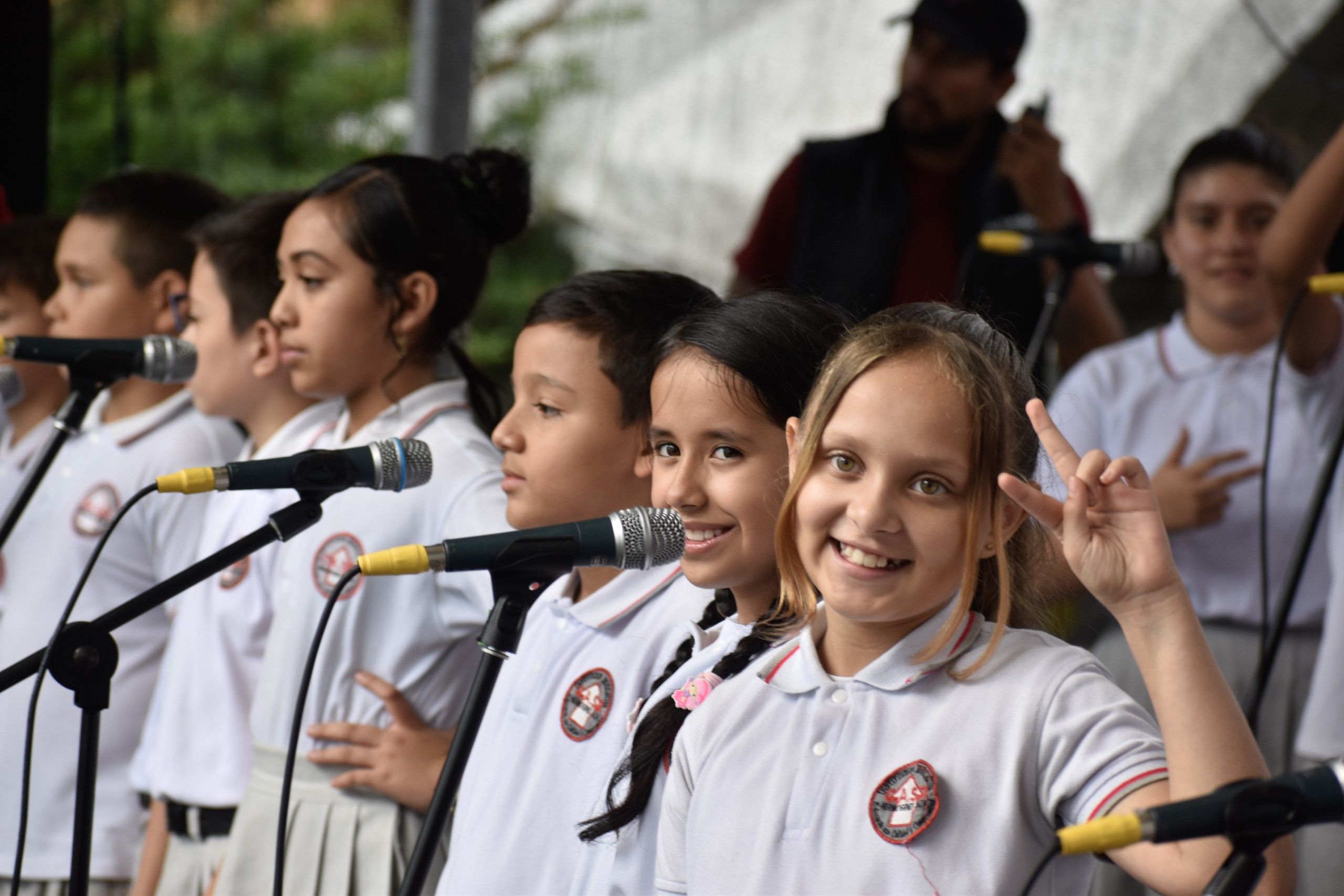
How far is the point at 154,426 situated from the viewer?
92.7 inches

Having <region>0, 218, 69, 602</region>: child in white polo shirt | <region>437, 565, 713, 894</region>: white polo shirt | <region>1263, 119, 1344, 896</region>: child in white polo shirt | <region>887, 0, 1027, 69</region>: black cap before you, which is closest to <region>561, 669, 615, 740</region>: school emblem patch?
<region>437, 565, 713, 894</region>: white polo shirt

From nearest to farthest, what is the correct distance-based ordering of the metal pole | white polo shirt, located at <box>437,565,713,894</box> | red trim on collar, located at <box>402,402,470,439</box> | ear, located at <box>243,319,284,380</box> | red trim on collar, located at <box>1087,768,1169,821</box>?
red trim on collar, located at <box>1087,768,1169,821</box>
white polo shirt, located at <box>437,565,713,894</box>
red trim on collar, located at <box>402,402,470,439</box>
ear, located at <box>243,319,284,380</box>
the metal pole

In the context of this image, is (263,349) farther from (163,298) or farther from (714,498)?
(714,498)

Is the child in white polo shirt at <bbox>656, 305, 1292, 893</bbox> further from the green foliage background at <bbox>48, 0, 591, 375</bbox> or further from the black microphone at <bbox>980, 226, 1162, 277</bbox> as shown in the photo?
the green foliage background at <bbox>48, 0, 591, 375</bbox>

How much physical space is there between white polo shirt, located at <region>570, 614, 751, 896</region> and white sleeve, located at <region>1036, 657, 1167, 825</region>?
1.21 feet

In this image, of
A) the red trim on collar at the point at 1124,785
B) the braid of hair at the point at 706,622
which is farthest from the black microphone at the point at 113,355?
the red trim on collar at the point at 1124,785

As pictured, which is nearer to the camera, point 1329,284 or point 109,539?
point 1329,284

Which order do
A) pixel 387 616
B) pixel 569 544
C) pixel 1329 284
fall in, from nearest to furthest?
pixel 569 544
pixel 1329 284
pixel 387 616

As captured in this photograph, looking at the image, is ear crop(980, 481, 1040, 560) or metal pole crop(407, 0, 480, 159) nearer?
ear crop(980, 481, 1040, 560)

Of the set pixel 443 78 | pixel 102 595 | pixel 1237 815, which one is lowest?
pixel 102 595

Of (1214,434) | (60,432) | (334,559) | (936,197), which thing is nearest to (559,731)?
(334,559)

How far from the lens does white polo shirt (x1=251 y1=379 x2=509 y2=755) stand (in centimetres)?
183

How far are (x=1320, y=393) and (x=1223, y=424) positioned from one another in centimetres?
17

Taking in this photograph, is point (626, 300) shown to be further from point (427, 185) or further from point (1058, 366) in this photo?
point (1058, 366)
